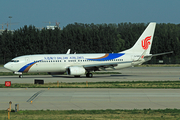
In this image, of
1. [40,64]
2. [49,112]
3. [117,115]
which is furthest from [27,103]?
[40,64]

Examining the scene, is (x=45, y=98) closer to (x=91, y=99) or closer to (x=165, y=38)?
(x=91, y=99)

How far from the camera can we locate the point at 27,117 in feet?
57.0

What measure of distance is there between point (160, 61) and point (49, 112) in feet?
286

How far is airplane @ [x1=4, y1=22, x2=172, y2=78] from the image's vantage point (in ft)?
155

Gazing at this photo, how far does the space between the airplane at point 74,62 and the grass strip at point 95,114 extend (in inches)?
1110

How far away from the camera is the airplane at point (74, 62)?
155 feet

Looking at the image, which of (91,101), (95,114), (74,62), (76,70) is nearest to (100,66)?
(76,70)

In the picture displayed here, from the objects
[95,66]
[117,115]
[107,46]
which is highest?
[107,46]

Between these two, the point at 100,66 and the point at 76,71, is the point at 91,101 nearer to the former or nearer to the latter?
the point at 76,71

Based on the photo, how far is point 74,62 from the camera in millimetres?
49312

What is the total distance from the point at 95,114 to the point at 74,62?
1235 inches

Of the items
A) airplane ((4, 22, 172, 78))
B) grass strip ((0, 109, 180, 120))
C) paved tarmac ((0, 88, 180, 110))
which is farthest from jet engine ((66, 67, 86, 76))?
grass strip ((0, 109, 180, 120))

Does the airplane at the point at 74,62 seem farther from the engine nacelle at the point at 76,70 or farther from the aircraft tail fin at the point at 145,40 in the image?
the aircraft tail fin at the point at 145,40

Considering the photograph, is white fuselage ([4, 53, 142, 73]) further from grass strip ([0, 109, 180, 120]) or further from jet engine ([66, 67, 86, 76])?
grass strip ([0, 109, 180, 120])
